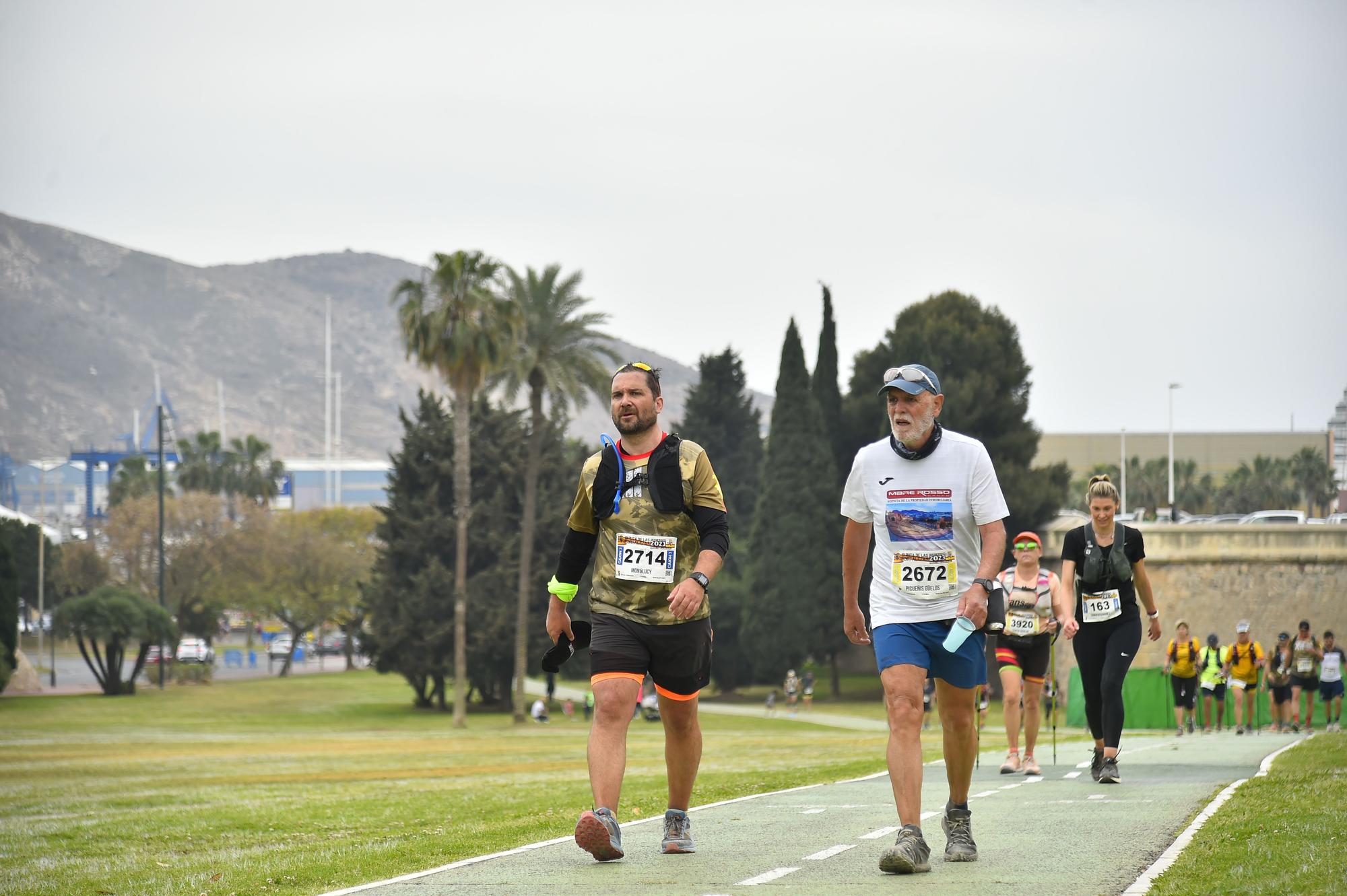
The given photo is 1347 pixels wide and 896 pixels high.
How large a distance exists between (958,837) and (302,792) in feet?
37.8

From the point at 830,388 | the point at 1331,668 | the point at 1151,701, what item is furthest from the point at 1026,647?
the point at 830,388

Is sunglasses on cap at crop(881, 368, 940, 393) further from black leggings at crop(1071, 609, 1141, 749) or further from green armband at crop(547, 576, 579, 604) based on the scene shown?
black leggings at crop(1071, 609, 1141, 749)

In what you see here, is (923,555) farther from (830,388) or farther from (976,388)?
A: (830,388)

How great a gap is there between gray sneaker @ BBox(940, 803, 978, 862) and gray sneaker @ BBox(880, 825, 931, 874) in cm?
32

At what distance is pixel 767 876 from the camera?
678cm

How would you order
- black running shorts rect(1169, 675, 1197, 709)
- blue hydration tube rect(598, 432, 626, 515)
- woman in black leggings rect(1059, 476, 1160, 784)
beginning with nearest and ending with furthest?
blue hydration tube rect(598, 432, 626, 515)
woman in black leggings rect(1059, 476, 1160, 784)
black running shorts rect(1169, 675, 1197, 709)

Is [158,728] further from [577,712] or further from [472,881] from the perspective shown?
[472,881]

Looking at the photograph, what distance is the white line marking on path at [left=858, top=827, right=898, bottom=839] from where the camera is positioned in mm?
8188

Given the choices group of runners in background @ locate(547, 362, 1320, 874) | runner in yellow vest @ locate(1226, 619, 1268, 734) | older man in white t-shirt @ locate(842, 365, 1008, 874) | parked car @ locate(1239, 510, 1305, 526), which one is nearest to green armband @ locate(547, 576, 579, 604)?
group of runners in background @ locate(547, 362, 1320, 874)

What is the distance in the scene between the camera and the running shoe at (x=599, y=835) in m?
7.01

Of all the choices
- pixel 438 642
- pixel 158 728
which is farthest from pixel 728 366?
pixel 158 728

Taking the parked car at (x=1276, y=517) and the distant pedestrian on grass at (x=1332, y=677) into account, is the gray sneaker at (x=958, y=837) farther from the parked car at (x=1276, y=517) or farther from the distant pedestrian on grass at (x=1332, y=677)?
the parked car at (x=1276, y=517)

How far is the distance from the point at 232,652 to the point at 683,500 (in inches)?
4689

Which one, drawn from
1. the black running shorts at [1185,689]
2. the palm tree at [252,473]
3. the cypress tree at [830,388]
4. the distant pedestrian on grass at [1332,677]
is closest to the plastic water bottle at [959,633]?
the black running shorts at [1185,689]
